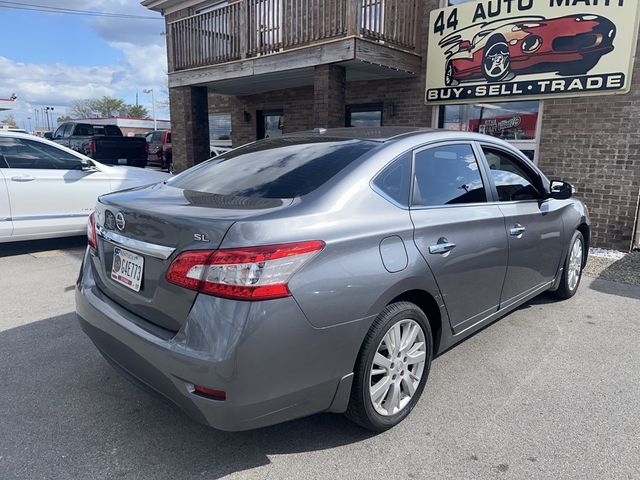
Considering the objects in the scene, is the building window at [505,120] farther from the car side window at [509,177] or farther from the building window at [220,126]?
the building window at [220,126]

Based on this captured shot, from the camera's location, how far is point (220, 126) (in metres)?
14.3

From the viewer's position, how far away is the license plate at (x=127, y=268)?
2365 mm

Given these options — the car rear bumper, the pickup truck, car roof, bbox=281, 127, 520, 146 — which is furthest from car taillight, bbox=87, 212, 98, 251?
the pickup truck

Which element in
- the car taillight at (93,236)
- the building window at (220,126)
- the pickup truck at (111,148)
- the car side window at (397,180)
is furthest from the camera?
the pickup truck at (111,148)

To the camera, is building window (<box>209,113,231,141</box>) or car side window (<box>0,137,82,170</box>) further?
building window (<box>209,113,231,141</box>)

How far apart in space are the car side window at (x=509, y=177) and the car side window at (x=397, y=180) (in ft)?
3.33

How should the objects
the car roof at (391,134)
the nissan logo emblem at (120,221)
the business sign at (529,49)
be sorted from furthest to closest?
the business sign at (529,49) < the car roof at (391,134) < the nissan logo emblem at (120,221)

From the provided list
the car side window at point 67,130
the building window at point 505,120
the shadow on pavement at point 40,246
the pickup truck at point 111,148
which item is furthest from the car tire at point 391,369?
the car side window at point 67,130

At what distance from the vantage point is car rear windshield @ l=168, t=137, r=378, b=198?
2572 mm

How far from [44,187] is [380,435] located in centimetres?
557

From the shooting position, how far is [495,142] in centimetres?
370

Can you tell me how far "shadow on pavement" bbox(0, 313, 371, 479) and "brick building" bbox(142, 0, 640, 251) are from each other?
6059 millimetres

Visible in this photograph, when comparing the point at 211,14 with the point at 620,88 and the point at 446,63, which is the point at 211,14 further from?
the point at 620,88

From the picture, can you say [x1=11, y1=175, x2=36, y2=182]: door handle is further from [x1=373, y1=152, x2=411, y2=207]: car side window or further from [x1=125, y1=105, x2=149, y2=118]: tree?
[x1=125, y1=105, x2=149, y2=118]: tree
